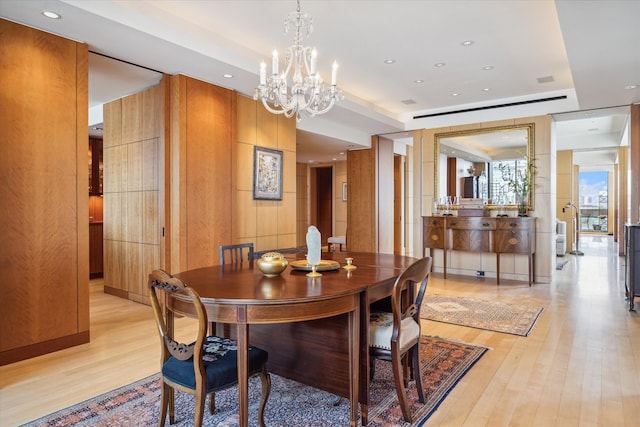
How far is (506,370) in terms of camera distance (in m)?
2.81

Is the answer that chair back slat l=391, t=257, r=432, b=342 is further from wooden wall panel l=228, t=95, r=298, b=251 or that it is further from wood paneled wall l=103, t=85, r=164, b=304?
wood paneled wall l=103, t=85, r=164, b=304

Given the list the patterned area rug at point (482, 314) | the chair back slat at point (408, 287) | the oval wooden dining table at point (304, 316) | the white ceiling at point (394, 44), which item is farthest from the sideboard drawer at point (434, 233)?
the chair back slat at point (408, 287)

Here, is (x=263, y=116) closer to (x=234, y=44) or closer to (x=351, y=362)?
(x=234, y=44)

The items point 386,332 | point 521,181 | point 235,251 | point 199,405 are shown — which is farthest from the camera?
point 521,181

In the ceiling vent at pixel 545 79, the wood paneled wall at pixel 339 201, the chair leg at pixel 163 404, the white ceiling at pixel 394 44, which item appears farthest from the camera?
the wood paneled wall at pixel 339 201

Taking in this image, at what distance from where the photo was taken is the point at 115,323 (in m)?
3.98

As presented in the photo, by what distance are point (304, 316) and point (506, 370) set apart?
6.08ft

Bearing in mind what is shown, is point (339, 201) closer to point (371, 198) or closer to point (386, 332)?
point (371, 198)

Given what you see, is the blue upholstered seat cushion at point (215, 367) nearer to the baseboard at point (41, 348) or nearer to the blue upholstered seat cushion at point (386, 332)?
the blue upholstered seat cushion at point (386, 332)

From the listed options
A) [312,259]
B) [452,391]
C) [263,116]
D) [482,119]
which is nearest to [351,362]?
[312,259]

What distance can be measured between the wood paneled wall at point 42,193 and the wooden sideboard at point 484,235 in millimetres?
5011

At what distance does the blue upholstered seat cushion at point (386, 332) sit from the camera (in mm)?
2154

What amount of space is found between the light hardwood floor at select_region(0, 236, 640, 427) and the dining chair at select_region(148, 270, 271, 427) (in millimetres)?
995

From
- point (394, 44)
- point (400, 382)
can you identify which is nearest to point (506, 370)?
point (400, 382)
